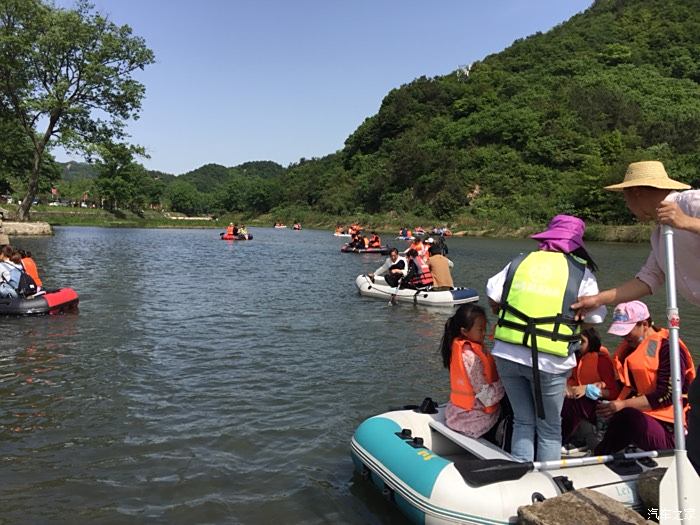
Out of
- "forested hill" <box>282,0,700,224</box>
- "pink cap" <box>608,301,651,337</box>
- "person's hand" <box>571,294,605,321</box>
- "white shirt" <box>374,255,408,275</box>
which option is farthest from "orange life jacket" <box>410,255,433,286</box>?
"forested hill" <box>282,0,700,224</box>

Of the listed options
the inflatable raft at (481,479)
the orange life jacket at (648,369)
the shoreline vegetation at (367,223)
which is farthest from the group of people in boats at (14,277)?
the shoreline vegetation at (367,223)

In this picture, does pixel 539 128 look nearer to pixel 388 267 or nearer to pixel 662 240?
pixel 388 267

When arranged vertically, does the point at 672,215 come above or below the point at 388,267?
above

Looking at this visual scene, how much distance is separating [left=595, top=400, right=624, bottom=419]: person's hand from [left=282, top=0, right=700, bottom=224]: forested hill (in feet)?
164

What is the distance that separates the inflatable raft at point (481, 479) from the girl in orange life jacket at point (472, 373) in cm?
16

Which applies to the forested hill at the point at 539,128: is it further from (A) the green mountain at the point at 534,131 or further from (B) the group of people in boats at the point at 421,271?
(B) the group of people in boats at the point at 421,271

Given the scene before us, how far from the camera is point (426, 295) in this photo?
1436 centimetres

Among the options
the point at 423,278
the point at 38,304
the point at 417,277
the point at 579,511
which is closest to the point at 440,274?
the point at 423,278

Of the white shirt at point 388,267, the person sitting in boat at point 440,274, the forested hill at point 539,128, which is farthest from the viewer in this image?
the forested hill at point 539,128

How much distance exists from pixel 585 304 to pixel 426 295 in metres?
10.8

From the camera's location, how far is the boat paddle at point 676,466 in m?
3.06

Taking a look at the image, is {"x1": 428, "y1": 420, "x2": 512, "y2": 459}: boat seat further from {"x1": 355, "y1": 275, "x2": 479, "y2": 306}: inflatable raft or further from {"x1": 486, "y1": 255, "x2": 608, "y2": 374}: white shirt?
{"x1": 355, "y1": 275, "x2": 479, "y2": 306}: inflatable raft

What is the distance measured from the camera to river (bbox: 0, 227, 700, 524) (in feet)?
15.5

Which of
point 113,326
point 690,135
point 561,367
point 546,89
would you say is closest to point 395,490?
point 561,367
